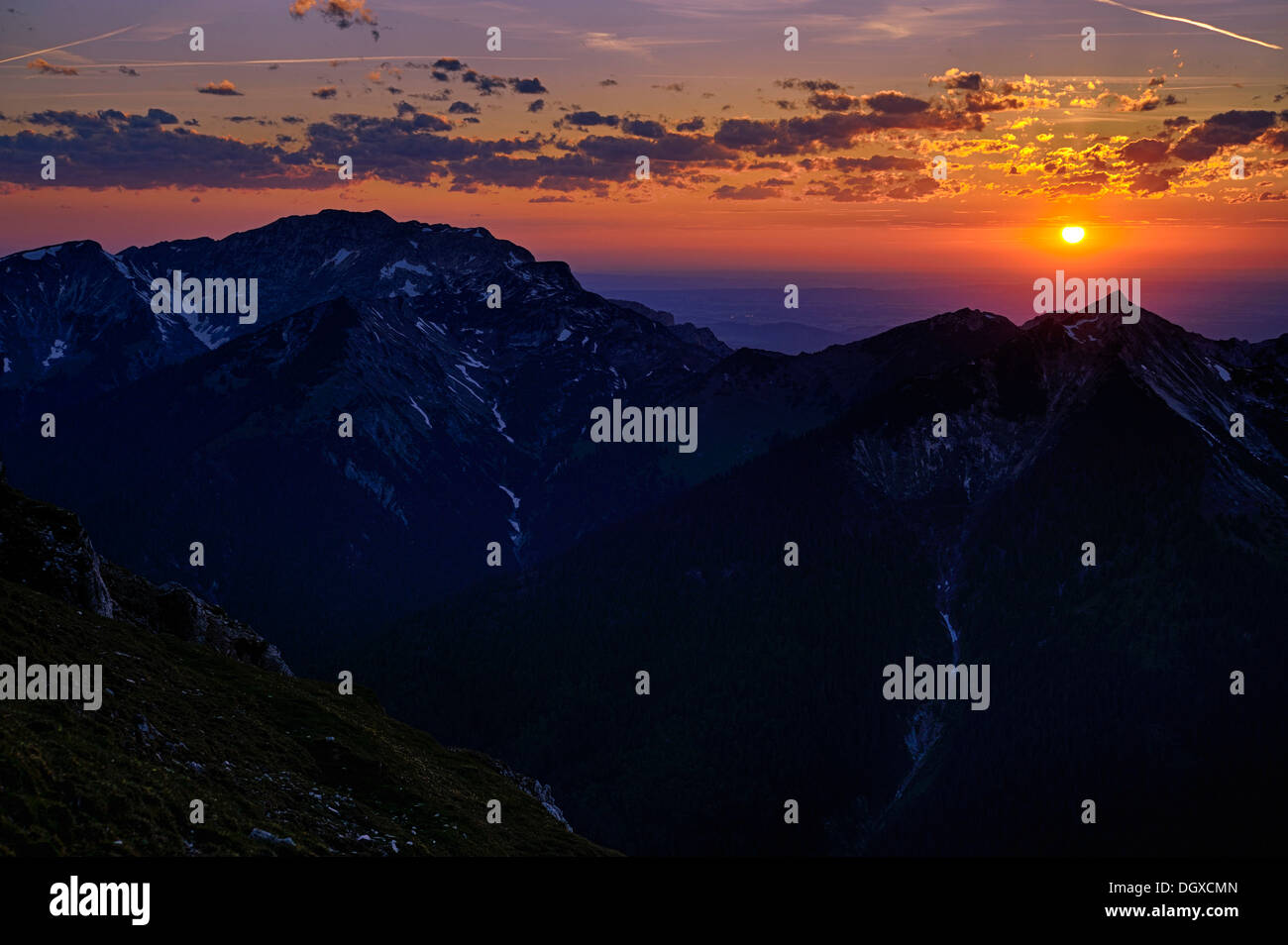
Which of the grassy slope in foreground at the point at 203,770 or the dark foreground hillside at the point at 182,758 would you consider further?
the dark foreground hillside at the point at 182,758

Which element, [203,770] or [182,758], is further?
[182,758]

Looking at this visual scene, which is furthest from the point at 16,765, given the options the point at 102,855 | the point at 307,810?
the point at 307,810

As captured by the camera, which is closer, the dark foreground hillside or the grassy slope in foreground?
the grassy slope in foreground

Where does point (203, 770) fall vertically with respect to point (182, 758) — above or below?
below
